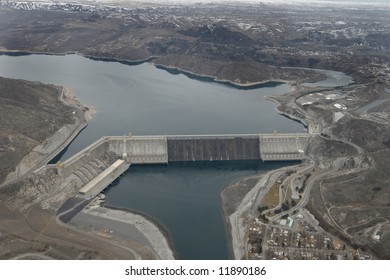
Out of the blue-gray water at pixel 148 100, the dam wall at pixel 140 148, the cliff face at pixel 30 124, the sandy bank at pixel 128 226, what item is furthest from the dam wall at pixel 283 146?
the cliff face at pixel 30 124

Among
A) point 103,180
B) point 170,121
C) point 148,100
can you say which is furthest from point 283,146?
point 148,100

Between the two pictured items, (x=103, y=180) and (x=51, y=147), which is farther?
(x=51, y=147)

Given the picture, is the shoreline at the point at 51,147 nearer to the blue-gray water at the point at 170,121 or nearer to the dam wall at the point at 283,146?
the blue-gray water at the point at 170,121

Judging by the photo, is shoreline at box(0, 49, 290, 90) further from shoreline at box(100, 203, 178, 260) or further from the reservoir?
shoreline at box(100, 203, 178, 260)

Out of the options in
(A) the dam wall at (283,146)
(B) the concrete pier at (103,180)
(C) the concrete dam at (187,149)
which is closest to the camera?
(B) the concrete pier at (103,180)

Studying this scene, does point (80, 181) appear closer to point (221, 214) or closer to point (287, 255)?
point (221, 214)

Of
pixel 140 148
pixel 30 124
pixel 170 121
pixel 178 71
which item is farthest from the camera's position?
pixel 178 71

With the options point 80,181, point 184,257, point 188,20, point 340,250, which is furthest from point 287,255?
point 188,20

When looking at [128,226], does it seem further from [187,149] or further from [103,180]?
[187,149]
